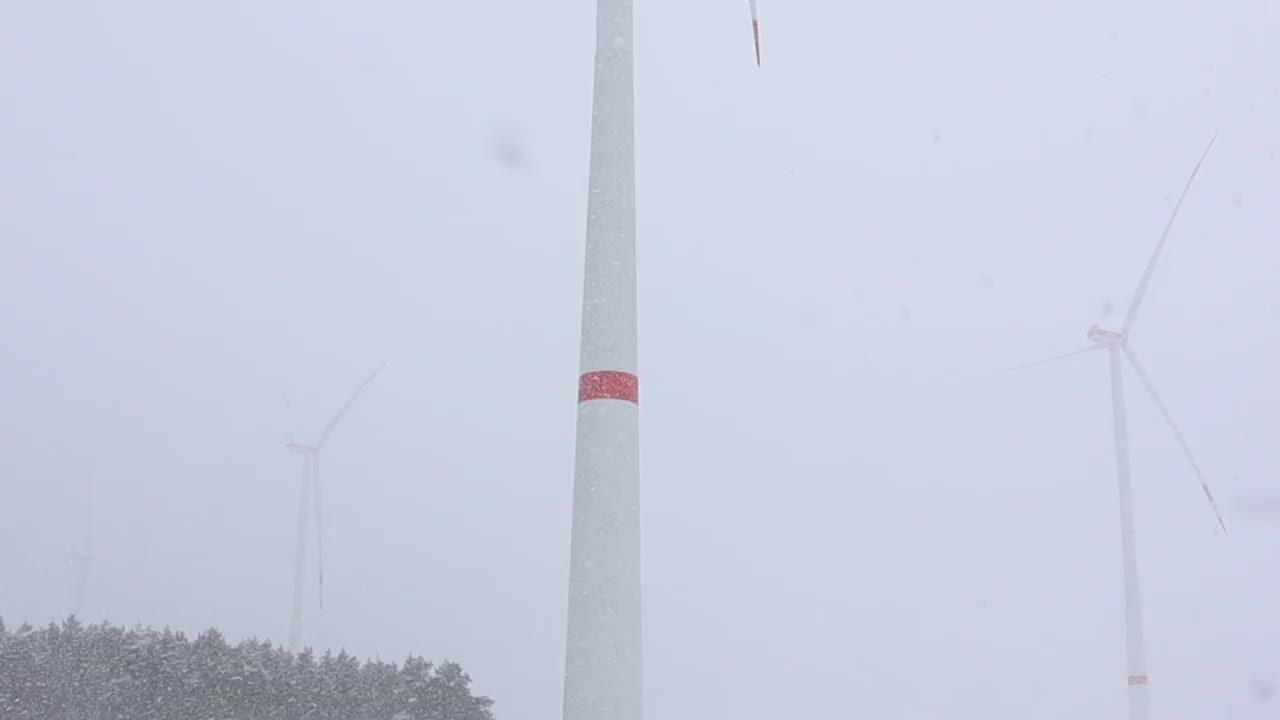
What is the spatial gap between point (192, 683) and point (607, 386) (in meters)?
22.1

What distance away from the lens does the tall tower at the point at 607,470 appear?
10211 mm

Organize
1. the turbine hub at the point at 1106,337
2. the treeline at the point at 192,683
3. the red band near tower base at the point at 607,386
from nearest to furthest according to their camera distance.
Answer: the red band near tower base at the point at 607,386 < the treeline at the point at 192,683 < the turbine hub at the point at 1106,337

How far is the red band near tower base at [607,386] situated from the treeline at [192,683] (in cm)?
2104

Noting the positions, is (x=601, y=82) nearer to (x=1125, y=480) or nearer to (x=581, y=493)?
(x=581, y=493)

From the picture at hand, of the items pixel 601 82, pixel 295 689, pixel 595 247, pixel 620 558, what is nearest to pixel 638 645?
pixel 620 558

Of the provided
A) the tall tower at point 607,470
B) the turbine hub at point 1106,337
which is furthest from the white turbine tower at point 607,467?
the turbine hub at point 1106,337

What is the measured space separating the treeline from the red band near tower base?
2104cm

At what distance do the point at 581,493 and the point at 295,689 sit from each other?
21.9 metres

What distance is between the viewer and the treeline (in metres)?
29.1

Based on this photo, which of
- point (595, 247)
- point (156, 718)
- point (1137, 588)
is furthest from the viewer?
point (1137, 588)

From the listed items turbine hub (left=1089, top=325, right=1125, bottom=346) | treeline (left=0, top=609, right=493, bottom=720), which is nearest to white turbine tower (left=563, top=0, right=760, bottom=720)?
treeline (left=0, top=609, right=493, bottom=720)

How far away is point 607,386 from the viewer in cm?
1082

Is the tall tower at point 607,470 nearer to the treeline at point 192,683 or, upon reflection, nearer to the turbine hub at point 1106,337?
the treeline at point 192,683

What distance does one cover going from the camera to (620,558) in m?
10.5
